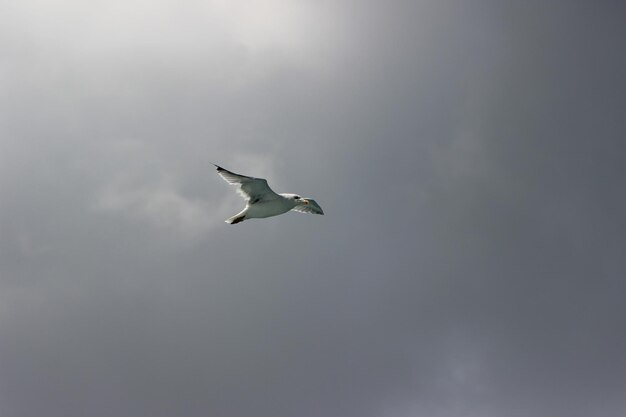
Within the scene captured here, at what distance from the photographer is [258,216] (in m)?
73.4

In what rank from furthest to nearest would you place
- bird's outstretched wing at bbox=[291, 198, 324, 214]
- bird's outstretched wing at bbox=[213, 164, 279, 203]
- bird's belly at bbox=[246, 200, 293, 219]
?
bird's outstretched wing at bbox=[291, 198, 324, 214], bird's belly at bbox=[246, 200, 293, 219], bird's outstretched wing at bbox=[213, 164, 279, 203]

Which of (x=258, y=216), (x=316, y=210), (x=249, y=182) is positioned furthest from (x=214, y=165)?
(x=316, y=210)

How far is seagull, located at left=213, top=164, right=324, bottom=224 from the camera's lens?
68.5m

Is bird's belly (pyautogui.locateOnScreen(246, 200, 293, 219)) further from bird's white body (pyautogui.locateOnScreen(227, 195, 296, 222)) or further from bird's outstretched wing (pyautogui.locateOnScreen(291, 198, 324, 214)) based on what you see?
bird's outstretched wing (pyautogui.locateOnScreen(291, 198, 324, 214))

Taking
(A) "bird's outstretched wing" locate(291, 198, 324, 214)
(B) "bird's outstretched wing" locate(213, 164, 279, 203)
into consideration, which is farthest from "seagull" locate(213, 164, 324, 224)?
(A) "bird's outstretched wing" locate(291, 198, 324, 214)

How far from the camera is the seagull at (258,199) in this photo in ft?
225

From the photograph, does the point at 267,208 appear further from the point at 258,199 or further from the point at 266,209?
the point at 258,199

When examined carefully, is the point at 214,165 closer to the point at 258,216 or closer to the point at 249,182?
the point at 249,182

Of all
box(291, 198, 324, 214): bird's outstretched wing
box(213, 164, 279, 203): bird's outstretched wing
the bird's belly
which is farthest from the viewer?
box(291, 198, 324, 214): bird's outstretched wing

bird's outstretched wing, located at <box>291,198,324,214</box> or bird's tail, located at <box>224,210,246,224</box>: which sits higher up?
bird's outstretched wing, located at <box>291,198,324,214</box>

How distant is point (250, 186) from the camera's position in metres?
69.4

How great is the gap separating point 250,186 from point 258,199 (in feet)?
7.17

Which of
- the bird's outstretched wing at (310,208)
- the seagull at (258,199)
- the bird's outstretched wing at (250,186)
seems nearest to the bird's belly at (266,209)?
the seagull at (258,199)

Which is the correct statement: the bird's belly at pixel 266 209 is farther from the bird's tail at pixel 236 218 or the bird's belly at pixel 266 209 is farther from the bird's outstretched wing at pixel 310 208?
the bird's outstretched wing at pixel 310 208
